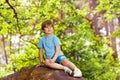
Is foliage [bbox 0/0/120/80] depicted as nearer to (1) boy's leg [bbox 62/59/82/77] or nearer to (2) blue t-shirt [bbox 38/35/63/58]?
(1) boy's leg [bbox 62/59/82/77]

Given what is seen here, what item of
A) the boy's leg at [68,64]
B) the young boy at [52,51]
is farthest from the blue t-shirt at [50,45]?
the boy's leg at [68,64]

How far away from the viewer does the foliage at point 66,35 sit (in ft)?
29.5

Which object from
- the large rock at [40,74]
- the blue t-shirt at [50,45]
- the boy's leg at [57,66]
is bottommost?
the large rock at [40,74]

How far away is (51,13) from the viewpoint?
943cm

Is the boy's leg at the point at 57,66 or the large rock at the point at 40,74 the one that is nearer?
the large rock at the point at 40,74

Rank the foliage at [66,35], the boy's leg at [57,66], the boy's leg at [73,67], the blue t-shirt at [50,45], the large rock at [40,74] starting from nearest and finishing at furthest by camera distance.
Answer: the large rock at [40,74] < the boy's leg at [73,67] < the boy's leg at [57,66] < the blue t-shirt at [50,45] < the foliage at [66,35]

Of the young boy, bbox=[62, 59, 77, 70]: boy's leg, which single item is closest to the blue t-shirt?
the young boy

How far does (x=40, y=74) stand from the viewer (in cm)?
506

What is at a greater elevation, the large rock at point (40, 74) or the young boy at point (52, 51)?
the young boy at point (52, 51)

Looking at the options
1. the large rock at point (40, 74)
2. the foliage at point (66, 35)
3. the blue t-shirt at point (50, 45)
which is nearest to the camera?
the large rock at point (40, 74)

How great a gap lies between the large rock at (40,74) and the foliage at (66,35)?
3.70 m

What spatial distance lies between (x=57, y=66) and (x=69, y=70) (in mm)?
234

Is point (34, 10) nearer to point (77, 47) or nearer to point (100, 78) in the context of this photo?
point (77, 47)

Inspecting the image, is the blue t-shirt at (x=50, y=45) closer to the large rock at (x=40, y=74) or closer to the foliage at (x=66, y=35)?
the large rock at (x=40, y=74)
